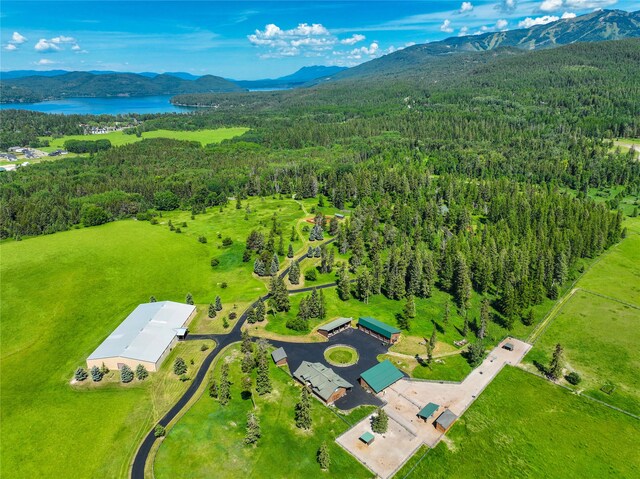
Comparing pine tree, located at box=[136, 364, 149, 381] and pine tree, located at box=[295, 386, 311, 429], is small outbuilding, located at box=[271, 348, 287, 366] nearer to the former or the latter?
pine tree, located at box=[295, 386, 311, 429]

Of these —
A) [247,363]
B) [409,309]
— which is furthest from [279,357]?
[409,309]

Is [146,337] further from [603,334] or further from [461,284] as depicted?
[603,334]

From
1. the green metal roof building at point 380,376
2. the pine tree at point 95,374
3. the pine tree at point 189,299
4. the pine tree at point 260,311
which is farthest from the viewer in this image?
the pine tree at point 189,299

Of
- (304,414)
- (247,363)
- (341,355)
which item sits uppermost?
(304,414)

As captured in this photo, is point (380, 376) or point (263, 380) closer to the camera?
point (263, 380)

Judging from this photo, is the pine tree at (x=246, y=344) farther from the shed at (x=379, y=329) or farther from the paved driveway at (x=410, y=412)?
the paved driveway at (x=410, y=412)

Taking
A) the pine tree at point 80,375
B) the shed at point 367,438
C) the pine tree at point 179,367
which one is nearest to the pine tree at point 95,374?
the pine tree at point 80,375

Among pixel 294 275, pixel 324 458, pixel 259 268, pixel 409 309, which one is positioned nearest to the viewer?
pixel 324 458
